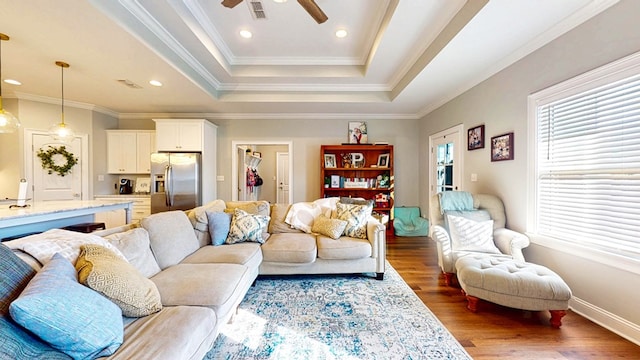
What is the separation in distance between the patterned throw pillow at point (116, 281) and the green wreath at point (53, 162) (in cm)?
452

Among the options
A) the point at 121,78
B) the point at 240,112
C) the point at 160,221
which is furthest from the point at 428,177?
the point at 121,78

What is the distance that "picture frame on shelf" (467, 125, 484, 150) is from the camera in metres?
3.49

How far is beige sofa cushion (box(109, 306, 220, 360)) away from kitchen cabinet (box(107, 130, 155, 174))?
4.62 metres

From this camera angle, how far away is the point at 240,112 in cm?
522

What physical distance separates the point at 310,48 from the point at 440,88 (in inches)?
81.1

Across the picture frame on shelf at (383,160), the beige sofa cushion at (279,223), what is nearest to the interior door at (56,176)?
the beige sofa cushion at (279,223)

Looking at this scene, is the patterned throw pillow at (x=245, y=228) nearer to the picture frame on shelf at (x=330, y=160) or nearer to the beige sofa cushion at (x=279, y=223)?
the beige sofa cushion at (x=279, y=223)

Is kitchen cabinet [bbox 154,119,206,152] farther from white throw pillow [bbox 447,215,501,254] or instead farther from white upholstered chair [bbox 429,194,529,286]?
white throw pillow [bbox 447,215,501,254]

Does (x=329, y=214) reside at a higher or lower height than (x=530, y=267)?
higher

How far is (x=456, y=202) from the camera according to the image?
308 centimetres

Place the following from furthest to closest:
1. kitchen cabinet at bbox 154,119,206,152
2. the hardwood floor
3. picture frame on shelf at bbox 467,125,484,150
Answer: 1. kitchen cabinet at bbox 154,119,206,152
2. picture frame on shelf at bbox 467,125,484,150
3. the hardwood floor

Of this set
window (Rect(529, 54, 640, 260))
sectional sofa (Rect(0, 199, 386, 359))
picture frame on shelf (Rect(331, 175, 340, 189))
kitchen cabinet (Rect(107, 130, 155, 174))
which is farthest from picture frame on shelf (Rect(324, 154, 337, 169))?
kitchen cabinet (Rect(107, 130, 155, 174))

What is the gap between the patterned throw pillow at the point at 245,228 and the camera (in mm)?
2896

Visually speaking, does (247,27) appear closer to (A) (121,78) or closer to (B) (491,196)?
(A) (121,78)
